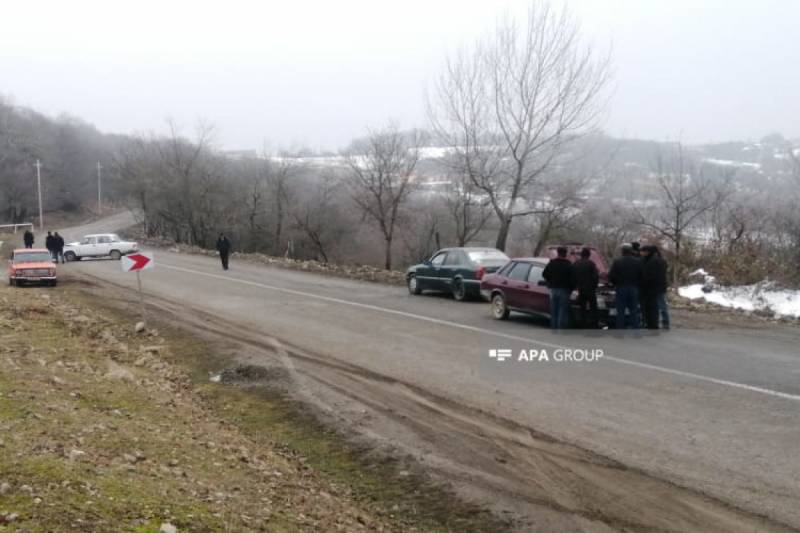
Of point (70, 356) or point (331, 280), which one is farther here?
point (331, 280)

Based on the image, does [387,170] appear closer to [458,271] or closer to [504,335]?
[458,271]

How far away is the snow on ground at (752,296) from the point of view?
16.7m

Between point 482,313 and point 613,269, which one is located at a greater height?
point 613,269

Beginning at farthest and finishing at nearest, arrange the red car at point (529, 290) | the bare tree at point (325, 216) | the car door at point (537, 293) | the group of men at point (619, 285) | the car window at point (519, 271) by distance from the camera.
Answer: the bare tree at point (325, 216) → the car window at point (519, 271) → the car door at point (537, 293) → the red car at point (529, 290) → the group of men at point (619, 285)

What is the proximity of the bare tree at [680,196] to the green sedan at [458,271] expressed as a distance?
8.43 metres

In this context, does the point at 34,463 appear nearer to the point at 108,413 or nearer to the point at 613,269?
the point at 108,413

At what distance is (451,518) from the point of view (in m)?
5.73

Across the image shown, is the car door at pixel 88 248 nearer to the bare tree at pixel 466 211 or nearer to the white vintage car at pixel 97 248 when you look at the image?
the white vintage car at pixel 97 248

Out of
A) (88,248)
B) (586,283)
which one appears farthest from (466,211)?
(586,283)

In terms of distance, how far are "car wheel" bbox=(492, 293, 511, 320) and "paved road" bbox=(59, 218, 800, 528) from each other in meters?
0.24

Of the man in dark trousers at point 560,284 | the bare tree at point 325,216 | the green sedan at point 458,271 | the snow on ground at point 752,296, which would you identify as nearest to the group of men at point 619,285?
the man in dark trousers at point 560,284

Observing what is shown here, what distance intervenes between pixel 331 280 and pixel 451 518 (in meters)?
22.3

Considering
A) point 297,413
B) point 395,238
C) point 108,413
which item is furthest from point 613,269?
point 395,238

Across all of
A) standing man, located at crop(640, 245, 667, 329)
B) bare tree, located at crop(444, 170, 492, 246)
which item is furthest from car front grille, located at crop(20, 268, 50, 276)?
standing man, located at crop(640, 245, 667, 329)
